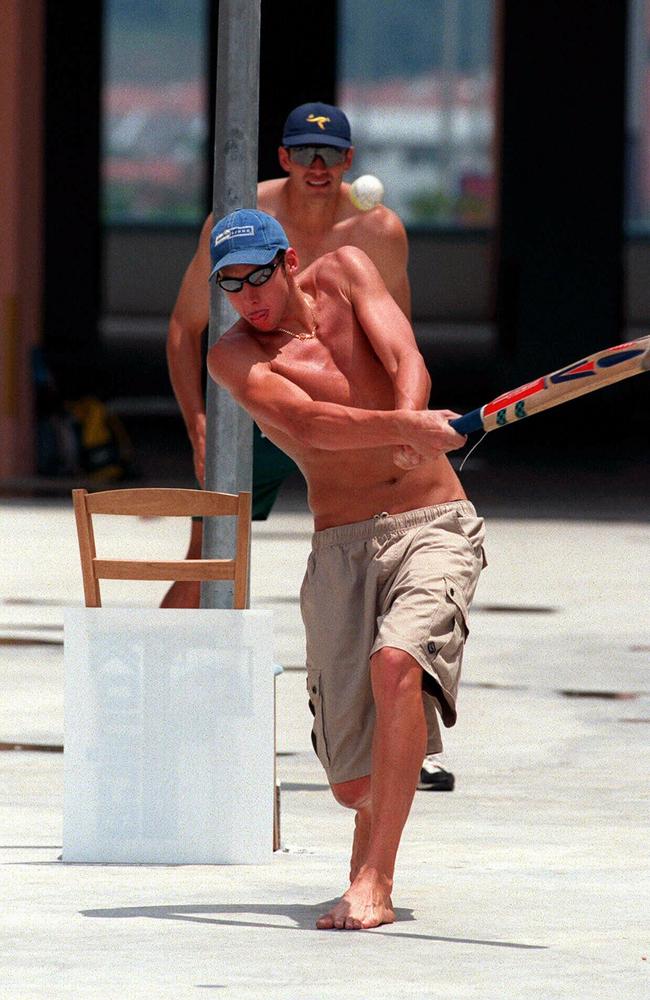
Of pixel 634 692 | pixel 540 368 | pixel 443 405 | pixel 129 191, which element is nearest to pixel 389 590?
pixel 634 692

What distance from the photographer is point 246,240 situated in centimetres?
523

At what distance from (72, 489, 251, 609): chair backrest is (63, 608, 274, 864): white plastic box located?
10 cm

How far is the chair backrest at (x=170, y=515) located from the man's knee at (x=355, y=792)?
22.7 inches

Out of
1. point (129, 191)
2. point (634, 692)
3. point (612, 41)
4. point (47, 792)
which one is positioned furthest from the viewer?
point (129, 191)

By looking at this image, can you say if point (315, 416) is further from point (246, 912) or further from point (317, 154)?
point (317, 154)

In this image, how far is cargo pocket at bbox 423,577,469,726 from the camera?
510cm

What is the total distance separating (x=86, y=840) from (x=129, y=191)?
A: 5119 cm

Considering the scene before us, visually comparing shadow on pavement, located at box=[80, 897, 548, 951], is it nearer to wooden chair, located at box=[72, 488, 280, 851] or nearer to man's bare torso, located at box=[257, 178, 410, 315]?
wooden chair, located at box=[72, 488, 280, 851]

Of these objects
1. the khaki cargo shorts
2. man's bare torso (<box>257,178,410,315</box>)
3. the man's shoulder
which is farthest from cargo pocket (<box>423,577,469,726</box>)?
the man's shoulder

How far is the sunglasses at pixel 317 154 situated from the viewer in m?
6.90

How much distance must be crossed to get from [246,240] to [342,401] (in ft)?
1.52

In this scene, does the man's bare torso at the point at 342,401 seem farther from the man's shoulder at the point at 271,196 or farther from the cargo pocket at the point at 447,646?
the man's shoulder at the point at 271,196

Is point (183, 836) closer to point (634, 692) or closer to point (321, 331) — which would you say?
point (321, 331)

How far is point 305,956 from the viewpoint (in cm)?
469
